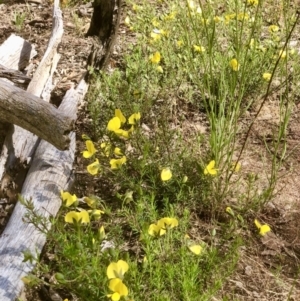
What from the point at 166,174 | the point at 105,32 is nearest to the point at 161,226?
the point at 166,174

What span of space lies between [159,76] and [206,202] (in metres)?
1.36

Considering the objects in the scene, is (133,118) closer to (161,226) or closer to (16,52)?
(161,226)

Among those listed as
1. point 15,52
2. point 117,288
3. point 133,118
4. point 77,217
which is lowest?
point 117,288

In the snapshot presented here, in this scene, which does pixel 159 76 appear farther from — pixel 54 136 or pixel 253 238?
pixel 253 238

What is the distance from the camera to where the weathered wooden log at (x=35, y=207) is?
7.83 feet

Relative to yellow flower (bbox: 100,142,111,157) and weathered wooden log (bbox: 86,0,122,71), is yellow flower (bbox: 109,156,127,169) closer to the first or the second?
yellow flower (bbox: 100,142,111,157)

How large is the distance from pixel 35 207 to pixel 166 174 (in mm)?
710

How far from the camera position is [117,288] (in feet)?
6.36

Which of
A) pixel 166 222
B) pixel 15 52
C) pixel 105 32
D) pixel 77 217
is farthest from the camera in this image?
pixel 15 52

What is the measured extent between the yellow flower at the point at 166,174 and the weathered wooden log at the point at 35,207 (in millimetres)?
577

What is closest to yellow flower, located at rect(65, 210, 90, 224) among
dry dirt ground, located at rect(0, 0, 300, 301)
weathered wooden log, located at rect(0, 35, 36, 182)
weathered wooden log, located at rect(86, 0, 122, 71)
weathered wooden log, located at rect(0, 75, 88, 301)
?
weathered wooden log, located at rect(0, 75, 88, 301)

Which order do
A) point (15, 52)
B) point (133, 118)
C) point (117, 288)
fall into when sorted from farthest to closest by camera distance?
point (15, 52) → point (133, 118) → point (117, 288)

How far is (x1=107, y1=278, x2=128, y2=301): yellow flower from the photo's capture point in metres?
1.93

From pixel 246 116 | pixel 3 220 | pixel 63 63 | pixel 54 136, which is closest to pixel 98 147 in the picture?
pixel 54 136
